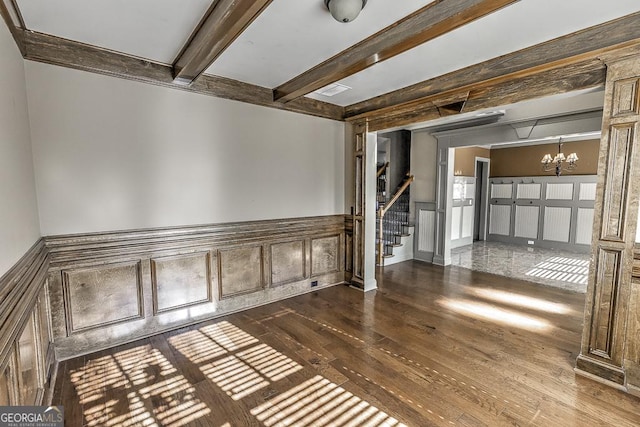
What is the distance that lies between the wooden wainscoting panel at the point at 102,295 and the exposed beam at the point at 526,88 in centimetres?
354

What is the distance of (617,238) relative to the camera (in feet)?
7.12

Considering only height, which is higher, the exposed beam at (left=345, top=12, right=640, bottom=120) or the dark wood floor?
the exposed beam at (left=345, top=12, right=640, bottom=120)

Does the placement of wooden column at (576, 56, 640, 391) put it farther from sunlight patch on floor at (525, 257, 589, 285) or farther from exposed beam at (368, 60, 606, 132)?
sunlight patch on floor at (525, 257, 589, 285)

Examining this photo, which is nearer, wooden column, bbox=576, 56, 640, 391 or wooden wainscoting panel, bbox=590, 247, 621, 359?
wooden column, bbox=576, 56, 640, 391

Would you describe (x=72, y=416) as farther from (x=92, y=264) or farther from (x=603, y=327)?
(x=603, y=327)

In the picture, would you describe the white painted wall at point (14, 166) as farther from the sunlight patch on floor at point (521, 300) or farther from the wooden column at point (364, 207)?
the sunlight patch on floor at point (521, 300)

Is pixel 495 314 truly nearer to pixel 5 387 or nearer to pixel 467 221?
pixel 5 387

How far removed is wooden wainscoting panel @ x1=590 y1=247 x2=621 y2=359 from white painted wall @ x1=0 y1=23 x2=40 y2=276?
3.74 metres

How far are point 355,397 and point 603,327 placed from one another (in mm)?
1984

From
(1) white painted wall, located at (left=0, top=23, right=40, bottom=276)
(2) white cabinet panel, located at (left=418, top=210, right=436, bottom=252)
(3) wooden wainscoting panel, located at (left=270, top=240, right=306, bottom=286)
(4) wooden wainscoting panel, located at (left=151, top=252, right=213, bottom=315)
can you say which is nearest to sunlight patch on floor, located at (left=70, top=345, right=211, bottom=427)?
(4) wooden wainscoting panel, located at (left=151, top=252, right=213, bottom=315)

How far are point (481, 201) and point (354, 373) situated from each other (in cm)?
752

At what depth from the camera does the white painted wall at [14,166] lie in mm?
1523

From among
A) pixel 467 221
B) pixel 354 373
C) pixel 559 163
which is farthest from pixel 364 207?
pixel 559 163

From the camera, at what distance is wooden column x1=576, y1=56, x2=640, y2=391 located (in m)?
2.10
